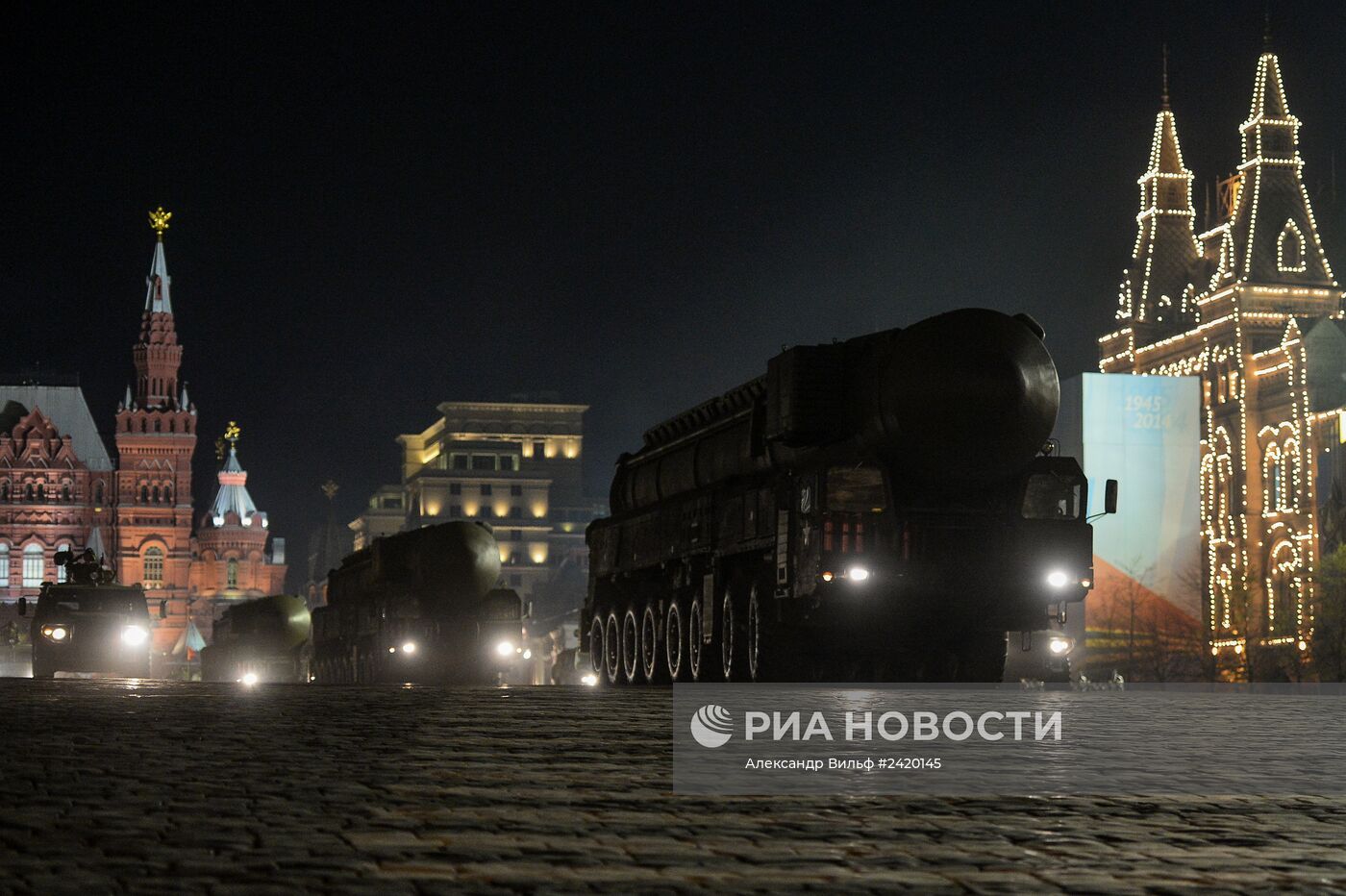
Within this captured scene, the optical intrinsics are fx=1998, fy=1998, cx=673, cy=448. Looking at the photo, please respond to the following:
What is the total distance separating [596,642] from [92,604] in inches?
840

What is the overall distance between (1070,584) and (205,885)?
68.9 ft

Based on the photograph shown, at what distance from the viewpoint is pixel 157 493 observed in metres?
180

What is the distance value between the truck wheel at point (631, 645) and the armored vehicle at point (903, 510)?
232 inches

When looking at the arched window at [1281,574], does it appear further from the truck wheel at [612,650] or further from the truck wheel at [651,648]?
the truck wheel at [651,648]

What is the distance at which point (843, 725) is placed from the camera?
16.4 m

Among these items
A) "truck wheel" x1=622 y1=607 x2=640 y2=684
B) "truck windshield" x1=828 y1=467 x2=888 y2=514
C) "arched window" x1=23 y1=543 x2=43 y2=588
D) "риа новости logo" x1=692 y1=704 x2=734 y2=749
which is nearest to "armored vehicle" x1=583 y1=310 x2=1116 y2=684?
"truck windshield" x1=828 y1=467 x2=888 y2=514

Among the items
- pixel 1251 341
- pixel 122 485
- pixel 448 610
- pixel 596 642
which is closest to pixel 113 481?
pixel 122 485

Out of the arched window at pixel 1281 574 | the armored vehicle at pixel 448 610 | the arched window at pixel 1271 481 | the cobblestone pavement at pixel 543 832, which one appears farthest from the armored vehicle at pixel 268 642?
the arched window at pixel 1271 481

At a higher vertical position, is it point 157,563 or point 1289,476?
point 1289,476

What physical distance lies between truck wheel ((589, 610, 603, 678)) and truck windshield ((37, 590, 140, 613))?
66.7 ft

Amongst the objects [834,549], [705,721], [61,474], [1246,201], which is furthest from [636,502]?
[61,474]

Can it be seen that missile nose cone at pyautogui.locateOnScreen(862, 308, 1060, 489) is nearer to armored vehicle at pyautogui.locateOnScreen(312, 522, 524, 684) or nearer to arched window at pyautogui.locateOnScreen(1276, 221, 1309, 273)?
armored vehicle at pyautogui.locateOnScreen(312, 522, 524, 684)

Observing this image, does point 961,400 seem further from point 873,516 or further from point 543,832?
point 543,832

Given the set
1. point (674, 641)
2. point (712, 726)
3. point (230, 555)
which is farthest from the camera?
point (230, 555)
